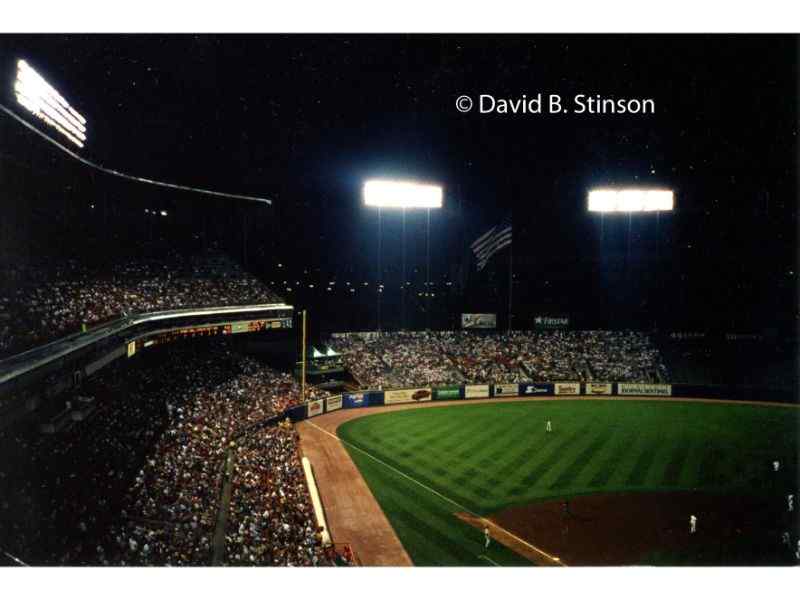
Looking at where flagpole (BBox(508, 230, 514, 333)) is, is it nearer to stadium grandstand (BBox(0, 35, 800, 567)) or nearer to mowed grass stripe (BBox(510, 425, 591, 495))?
stadium grandstand (BBox(0, 35, 800, 567))

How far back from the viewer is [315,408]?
29250 millimetres

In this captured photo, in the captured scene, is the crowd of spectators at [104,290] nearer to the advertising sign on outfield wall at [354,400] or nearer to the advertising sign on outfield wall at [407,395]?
the advertising sign on outfield wall at [354,400]

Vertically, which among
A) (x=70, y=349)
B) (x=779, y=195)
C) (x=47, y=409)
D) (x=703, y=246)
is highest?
(x=779, y=195)

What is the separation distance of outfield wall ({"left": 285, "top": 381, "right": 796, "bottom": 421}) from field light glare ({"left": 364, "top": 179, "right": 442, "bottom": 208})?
46.1 ft

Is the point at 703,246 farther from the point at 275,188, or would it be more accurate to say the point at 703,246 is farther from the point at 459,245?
the point at 275,188

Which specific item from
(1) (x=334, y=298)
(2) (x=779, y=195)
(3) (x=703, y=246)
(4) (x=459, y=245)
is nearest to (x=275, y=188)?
(1) (x=334, y=298)

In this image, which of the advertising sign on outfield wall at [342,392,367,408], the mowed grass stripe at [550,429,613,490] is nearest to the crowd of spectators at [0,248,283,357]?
the advertising sign on outfield wall at [342,392,367,408]

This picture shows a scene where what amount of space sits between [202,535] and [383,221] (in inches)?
1518

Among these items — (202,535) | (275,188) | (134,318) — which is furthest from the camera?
(275,188)

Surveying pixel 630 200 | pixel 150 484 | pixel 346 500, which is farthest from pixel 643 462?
pixel 630 200

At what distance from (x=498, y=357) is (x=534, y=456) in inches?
667

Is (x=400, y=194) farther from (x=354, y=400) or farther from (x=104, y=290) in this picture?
(x=104, y=290)

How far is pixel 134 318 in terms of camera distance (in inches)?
776

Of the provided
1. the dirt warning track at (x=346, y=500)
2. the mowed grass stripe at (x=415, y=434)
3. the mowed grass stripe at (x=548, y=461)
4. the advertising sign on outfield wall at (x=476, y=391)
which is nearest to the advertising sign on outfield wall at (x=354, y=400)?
the dirt warning track at (x=346, y=500)
